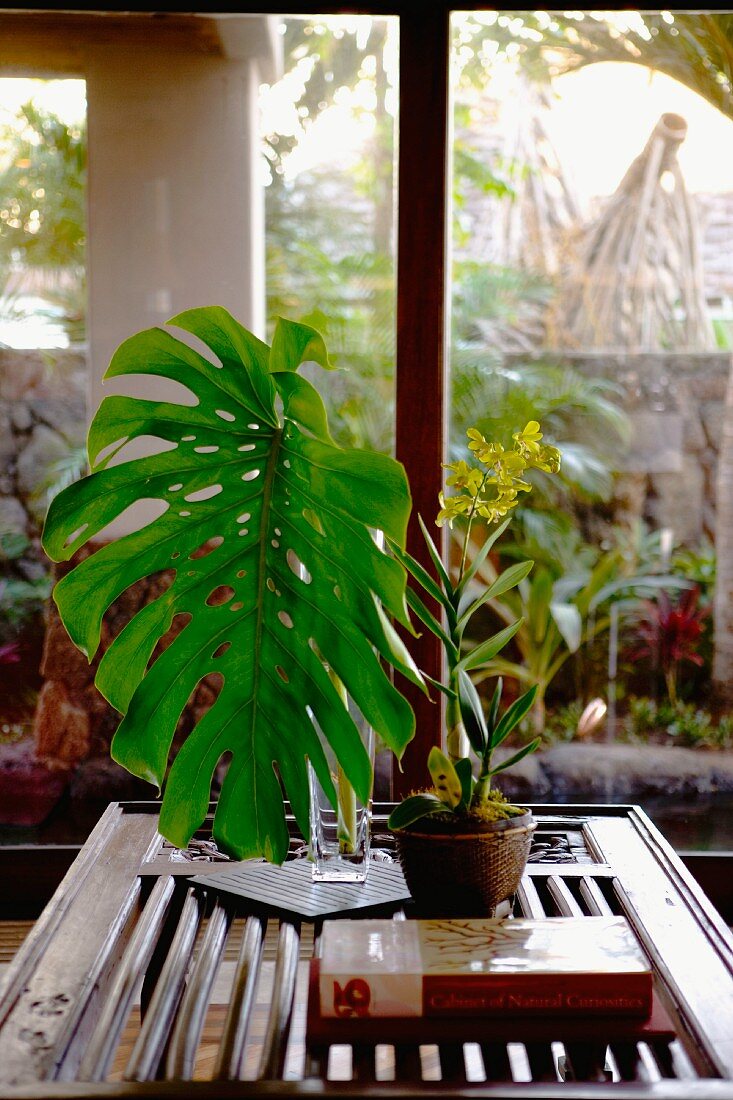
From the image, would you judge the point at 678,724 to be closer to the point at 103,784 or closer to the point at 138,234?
the point at 103,784

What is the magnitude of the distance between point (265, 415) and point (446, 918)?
0.64 meters

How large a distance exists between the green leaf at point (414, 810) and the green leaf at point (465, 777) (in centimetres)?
3

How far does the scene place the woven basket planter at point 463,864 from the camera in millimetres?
1318

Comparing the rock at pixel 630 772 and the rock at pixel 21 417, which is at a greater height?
the rock at pixel 21 417

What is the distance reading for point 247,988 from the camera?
3.92 ft

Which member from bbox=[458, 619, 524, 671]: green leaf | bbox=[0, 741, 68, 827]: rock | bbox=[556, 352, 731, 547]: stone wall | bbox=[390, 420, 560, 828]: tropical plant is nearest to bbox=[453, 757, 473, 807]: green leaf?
bbox=[390, 420, 560, 828]: tropical plant

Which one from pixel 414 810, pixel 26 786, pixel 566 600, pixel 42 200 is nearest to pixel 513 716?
pixel 414 810

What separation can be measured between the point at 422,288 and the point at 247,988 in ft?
5.99

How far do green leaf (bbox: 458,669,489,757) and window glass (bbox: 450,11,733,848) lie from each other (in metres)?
1.42

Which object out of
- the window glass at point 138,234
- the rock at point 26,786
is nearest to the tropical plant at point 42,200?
the window glass at point 138,234

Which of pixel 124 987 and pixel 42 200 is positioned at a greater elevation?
pixel 42 200

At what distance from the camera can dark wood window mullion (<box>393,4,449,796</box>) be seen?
2.62 meters

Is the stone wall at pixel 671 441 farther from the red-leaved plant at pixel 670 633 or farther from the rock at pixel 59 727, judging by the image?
the rock at pixel 59 727

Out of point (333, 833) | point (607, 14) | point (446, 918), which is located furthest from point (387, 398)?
point (446, 918)
